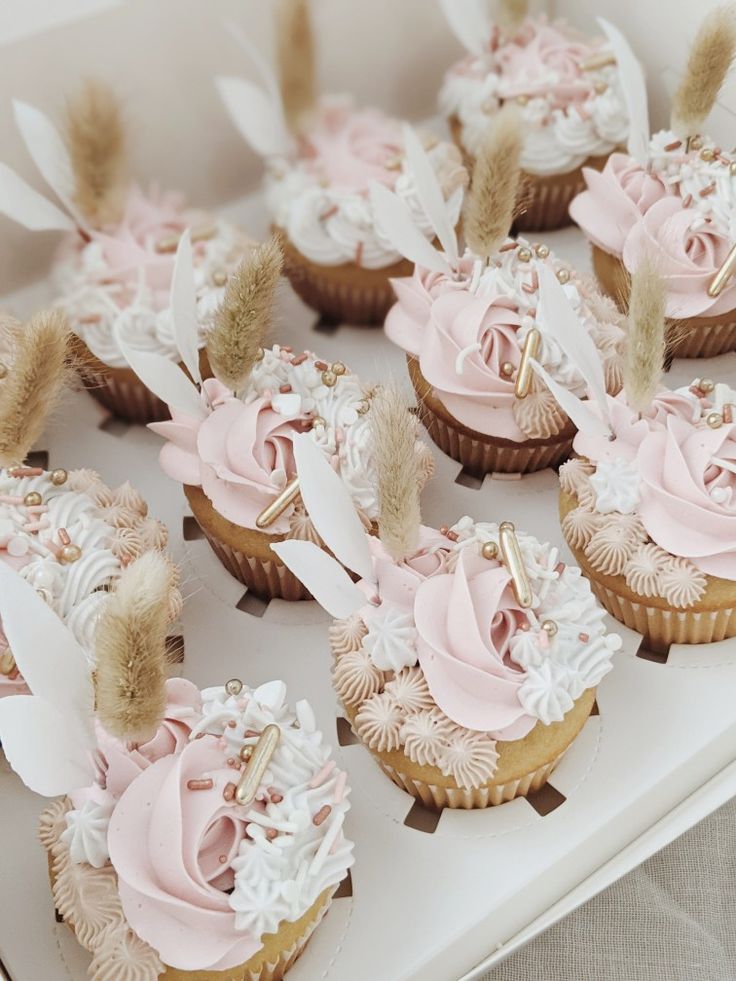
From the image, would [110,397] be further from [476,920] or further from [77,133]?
[476,920]

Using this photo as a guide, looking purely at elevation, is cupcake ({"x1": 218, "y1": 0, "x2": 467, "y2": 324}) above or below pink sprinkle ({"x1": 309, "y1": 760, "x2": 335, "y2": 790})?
above

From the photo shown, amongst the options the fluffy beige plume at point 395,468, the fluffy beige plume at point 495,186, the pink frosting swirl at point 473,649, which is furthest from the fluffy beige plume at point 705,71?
the pink frosting swirl at point 473,649

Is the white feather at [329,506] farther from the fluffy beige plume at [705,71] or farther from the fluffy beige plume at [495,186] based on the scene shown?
the fluffy beige plume at [705,71]

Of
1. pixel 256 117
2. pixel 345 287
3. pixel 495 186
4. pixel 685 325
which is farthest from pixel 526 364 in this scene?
pixel 256 117

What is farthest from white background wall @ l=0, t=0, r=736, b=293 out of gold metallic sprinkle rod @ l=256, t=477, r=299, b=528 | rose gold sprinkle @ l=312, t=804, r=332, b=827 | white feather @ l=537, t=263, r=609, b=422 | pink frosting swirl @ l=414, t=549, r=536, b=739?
rose gold sprinkle @ l=312, t=804, r=332, b=827

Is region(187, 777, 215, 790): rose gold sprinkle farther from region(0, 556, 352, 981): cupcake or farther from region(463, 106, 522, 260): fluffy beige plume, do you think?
region(463, 106, 522, 260): fluffy beige plume

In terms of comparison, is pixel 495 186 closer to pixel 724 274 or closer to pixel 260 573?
pixel 724 274
